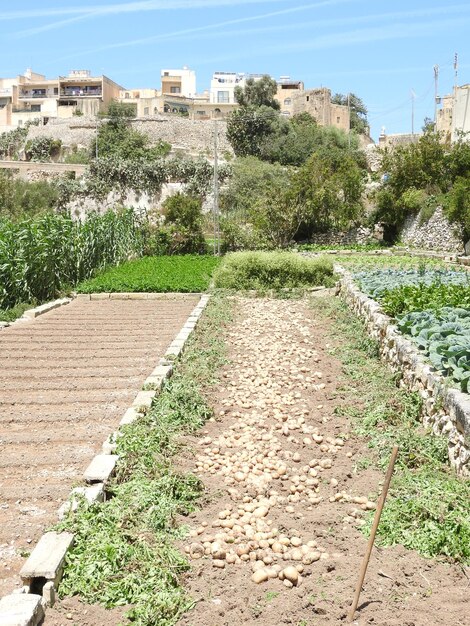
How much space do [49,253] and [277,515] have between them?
36.9 feet

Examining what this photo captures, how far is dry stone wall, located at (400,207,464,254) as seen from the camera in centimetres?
2608

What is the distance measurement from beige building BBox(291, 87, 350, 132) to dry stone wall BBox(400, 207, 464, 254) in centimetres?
3869

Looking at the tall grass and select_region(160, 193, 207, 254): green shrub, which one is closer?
the tall grass

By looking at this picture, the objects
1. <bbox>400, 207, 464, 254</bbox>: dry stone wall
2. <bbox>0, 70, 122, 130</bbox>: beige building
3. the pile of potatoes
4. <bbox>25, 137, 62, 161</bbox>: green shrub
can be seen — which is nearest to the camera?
the pile of potatoes

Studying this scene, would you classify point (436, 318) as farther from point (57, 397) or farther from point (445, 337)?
point (57, 397)

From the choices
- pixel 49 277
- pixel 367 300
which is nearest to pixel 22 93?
pixel 49 277

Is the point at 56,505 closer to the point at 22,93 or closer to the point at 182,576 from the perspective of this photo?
the point at 182,576

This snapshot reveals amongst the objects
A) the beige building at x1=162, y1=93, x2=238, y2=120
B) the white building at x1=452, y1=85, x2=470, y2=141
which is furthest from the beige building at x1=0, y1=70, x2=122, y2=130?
the white building at x1=452, y1=85, x2=470, y2=141

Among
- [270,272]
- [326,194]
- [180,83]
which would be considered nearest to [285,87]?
[180,83]

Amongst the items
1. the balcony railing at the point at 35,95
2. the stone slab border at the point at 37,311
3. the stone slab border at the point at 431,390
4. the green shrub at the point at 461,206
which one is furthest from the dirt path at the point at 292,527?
the balcony railing at the point at 35,95

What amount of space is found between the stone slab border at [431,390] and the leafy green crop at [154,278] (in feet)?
25.1

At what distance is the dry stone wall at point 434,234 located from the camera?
26.1 metres

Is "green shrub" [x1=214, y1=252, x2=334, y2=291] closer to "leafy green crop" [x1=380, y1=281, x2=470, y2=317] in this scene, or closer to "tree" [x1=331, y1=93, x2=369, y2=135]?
Answer: "leafy green crop" [x1=380, y1=281, x2=470, y2=317]

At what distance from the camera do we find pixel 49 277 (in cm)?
1473
